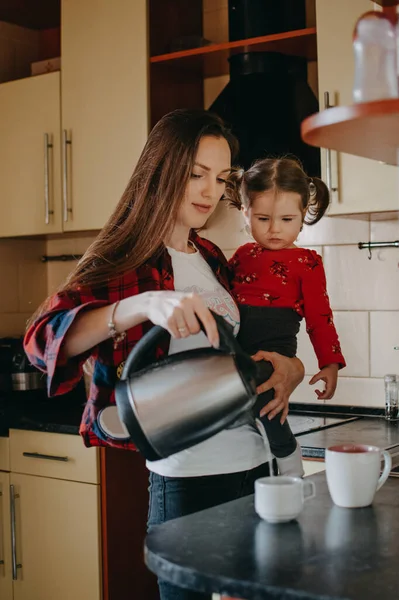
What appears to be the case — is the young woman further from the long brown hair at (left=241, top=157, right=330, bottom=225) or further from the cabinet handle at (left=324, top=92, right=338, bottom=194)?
the cabinet handle at (left=324, top=92, right=338, bottom=194)

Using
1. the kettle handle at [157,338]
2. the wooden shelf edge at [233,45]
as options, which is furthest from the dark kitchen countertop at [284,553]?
the wooden shelf edge at [233,45]

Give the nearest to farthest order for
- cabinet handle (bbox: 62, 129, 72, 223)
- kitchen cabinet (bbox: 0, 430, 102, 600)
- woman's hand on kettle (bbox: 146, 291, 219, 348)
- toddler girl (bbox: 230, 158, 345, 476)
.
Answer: woman's hand on kettle (bbox: 146, 291, 219, 348) → toddler girl (bbox: 230, 158, 345, 476) → kitchen cabinet (bbox: 0, 430, 102, 600) → cabinet handle (bbox: 62, 129, 72, 223)

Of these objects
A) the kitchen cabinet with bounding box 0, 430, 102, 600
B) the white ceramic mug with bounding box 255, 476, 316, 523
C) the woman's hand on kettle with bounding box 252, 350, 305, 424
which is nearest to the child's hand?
the woman's hand on kettle with bounding box 252, 350, 305, 424

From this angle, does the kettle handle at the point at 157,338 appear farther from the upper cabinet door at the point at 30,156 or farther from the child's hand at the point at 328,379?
the upper cabinet door at the point at 30,156

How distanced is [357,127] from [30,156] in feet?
7.12

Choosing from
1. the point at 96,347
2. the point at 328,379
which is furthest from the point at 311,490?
the point at 328,379

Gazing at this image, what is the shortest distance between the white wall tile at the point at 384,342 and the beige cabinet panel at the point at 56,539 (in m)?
0.98

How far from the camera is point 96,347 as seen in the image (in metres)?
1.58

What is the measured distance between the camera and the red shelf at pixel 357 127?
1.16m

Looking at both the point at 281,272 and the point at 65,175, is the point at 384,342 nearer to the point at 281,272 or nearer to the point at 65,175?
the point at 281,272

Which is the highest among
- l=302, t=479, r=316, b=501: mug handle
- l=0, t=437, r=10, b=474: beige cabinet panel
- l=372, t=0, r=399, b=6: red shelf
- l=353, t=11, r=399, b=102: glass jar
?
l=372, t=0, r=399, b=6: red shelf

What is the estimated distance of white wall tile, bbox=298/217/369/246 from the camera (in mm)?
2840

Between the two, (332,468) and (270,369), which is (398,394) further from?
(332,468)

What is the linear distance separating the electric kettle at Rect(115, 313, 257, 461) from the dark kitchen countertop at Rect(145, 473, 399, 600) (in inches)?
5.5
